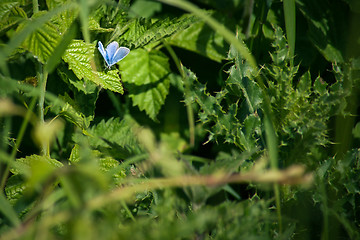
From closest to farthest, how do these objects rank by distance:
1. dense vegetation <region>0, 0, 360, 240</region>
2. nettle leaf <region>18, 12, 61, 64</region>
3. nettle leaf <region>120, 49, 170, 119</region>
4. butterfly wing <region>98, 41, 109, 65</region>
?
dense vegetation <region>0, 0, 360, 240</region> < nettle leaf <region>18, 12, 61, 64</region> < butterfly wing <region>98, 41, 109, 65</region> < nettle leaf <region>120, 49, 170, 119</region>

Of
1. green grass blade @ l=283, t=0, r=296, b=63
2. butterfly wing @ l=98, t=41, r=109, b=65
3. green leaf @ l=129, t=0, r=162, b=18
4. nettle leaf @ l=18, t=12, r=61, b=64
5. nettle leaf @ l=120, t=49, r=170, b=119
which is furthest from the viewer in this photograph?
green leaf @ l=129, t=0, r=162, b=18

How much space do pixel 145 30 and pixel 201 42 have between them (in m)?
0.51

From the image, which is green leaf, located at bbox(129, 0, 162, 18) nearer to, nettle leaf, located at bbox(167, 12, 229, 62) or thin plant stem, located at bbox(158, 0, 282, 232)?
nettle leaf, located at bbox(167, 12, 229, 62)

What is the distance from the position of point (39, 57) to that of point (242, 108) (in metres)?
0.91

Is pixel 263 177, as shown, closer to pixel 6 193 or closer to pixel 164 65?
pixel 6 193

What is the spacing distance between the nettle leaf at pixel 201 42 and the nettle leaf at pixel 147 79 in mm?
156

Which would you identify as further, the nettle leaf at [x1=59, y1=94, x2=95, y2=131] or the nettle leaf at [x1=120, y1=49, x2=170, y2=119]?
the nettle leaf at [x1=120, y1=49, x2=170, y2=119]

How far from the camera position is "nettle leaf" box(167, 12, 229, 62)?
7.52 feet

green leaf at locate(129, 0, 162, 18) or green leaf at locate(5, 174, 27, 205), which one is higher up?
green leaf at locate(129, 0, 162, 18)

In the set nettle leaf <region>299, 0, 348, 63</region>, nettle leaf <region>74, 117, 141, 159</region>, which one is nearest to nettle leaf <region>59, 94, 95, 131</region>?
nettle leaf <region>74, 117, 141, 159</region>

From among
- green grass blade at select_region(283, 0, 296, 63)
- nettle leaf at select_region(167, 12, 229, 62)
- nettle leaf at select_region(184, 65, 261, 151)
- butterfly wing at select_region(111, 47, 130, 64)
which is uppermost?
green grass blade at select_region(283, 0, 296, 63)

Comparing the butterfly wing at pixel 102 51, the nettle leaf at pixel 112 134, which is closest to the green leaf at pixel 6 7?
the butterfly wing at pixel 102 51

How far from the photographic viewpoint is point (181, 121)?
247 centimetres

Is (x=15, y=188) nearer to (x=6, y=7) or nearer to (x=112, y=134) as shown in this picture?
(x=112, y=134)
